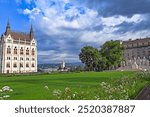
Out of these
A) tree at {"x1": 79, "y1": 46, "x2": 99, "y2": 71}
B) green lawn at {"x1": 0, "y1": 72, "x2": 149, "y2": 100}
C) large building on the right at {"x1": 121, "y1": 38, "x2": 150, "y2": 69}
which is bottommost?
green lawn at {"x1": 0, "y1": 72, "x2": 149, "y2": 100}

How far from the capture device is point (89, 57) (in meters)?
100

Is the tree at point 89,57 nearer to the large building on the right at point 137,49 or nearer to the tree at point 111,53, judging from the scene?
the tree at point 111,53

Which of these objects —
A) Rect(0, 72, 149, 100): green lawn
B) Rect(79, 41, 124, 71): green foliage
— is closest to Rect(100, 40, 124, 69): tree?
Rect(79, 41, 124, 71): green foliage

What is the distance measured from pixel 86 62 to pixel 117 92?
8712 cm

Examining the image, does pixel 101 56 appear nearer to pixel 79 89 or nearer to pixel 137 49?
pixel 137 49

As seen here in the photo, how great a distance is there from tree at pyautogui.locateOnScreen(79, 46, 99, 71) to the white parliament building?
42.4 metres

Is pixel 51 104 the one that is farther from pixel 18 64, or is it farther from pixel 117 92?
pixel 18 64

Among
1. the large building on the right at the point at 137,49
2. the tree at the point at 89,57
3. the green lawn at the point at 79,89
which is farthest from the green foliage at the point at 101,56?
the green lawn at the point at 79,89

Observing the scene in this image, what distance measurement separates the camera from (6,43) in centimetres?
12975

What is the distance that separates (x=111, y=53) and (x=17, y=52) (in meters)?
54.3

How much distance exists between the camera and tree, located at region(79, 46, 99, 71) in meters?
97.9

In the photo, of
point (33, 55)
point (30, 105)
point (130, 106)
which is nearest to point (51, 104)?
point (30, 105)

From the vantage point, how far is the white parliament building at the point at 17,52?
12750 cm

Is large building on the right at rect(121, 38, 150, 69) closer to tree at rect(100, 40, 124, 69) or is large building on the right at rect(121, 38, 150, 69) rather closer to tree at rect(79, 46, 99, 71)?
tree at rect(100, 40, 124, 69)
